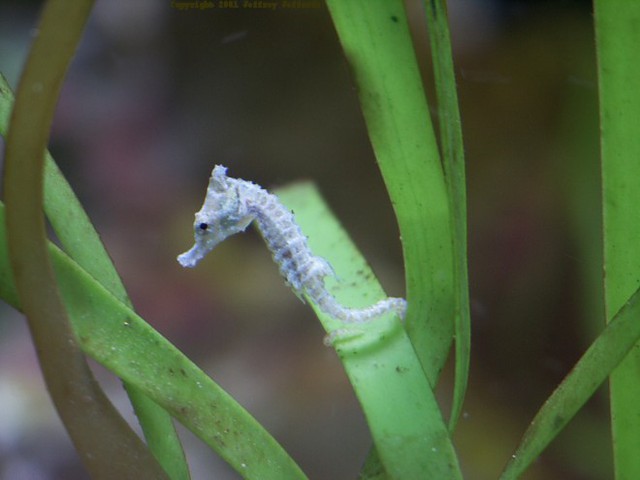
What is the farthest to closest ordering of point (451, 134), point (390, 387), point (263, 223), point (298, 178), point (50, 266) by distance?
point (298, 178) < point (263, 223) < point (390, 387) < point (451, 134) < point (50, 266)

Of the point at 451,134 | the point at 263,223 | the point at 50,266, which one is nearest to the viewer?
the point at 50,266

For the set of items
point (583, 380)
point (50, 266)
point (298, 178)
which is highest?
point (50, 266)

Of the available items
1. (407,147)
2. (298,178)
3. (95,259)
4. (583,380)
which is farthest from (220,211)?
(583,380)

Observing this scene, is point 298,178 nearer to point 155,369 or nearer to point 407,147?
point 407,147

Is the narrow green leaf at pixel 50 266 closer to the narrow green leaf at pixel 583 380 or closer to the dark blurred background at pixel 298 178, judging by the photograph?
the narrow green leaf at pixel 583 380

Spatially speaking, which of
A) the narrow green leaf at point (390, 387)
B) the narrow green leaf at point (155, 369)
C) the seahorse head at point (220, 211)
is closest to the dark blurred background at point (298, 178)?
the seahorse head at point (220, 211)

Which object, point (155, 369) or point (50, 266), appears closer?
point (50, 266)
